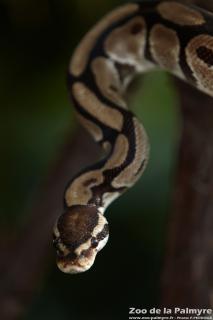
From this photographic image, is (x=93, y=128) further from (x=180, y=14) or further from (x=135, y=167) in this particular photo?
(x=180, y=14)

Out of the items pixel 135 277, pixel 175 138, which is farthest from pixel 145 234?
pixel 175 138

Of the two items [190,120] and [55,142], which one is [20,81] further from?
[190,120]

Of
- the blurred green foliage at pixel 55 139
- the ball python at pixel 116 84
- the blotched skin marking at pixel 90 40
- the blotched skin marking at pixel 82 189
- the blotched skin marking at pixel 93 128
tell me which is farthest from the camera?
the blurred green foliage at pixel 55 139

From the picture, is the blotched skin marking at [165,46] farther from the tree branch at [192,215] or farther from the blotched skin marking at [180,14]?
the tree branch at [192,215]

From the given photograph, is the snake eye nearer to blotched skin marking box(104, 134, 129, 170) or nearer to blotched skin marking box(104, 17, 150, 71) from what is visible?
blotched skin marking box(104, 134, 129, 170)

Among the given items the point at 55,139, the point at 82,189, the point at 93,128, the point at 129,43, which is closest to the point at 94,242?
the point at 82,189

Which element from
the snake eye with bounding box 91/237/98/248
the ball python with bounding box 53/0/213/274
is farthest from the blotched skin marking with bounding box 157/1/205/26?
the snake eye with bounding box 91/237/98/248

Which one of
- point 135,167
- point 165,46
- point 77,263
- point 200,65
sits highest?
point 165,46

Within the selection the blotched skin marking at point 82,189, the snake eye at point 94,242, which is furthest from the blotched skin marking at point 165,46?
the snake eye at point 94,242
